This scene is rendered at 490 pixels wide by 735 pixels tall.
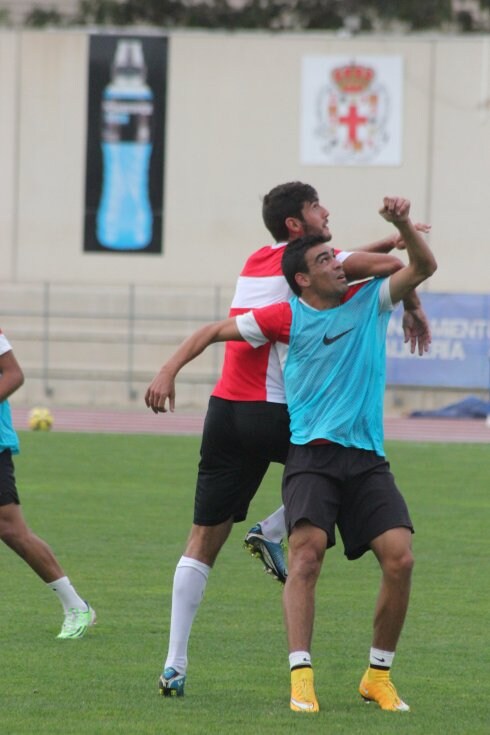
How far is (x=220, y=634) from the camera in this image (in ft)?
27.8

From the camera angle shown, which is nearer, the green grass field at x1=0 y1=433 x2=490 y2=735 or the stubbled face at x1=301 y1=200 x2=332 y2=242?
the green grass field at x1=0 y1=433 x2=490 y2=735

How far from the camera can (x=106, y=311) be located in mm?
32906

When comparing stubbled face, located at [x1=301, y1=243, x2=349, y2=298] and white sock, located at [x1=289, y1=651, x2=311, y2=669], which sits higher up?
stubbled face, located at [x1=301, y1=243, x2=349, y2=298]

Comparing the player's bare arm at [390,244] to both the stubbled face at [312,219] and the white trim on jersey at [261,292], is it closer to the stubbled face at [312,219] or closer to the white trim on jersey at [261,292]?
the stubbled face at [312,219]

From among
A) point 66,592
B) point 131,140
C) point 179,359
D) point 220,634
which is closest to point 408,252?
point 179,359

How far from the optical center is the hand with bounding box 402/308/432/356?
6.75m

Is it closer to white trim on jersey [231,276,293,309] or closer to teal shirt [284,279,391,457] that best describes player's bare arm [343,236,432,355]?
teal shirt [284,279,391,457]

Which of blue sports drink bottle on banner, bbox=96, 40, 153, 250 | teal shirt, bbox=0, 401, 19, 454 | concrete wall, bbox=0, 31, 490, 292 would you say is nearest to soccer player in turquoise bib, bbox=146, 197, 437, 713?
teal shirt, bbox=0, 401, 19, 454

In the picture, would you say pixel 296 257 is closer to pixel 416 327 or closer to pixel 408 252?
pixel 408 252

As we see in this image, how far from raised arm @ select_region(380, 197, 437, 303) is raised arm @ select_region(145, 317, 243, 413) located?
699 millimetres

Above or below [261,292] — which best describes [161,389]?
below

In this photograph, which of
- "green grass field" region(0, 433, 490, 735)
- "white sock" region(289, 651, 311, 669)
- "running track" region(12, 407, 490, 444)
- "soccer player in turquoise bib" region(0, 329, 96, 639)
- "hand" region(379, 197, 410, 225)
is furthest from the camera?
"running track" region(12, 407, 490, 444)

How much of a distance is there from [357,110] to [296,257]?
86.1 feet

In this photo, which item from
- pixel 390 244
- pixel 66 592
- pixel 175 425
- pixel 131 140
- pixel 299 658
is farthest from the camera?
pixel 131 140
